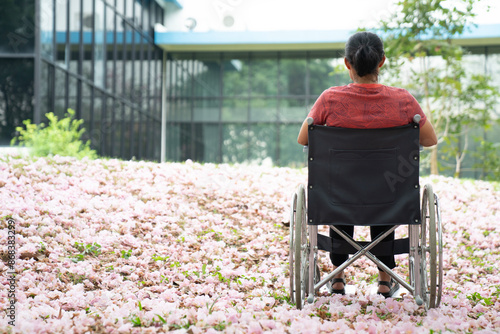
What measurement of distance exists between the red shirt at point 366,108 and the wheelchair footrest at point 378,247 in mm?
719

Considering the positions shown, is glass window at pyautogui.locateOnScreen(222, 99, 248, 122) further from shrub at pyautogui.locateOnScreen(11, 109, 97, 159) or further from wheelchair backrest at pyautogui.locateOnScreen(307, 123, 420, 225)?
wheelchair backrest at pyautogui.locateOnScreen(307, 123, 420, 225)

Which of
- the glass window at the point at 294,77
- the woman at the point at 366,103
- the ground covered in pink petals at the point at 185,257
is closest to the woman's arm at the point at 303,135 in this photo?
the woman at the point at 366,103

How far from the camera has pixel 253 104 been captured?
68.2 feet

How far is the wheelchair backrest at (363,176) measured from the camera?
333cm

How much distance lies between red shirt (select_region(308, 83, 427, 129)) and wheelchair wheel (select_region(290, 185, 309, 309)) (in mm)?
450

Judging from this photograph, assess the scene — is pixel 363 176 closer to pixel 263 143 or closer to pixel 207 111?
pixel 263 143

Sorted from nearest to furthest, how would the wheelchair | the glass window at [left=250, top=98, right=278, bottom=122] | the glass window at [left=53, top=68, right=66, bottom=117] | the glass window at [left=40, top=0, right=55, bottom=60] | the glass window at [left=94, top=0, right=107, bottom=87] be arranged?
1. the wheelchair
2. the glass window at [left=40, top=0, right=55, bottom=60]
3. the glass window at [left=53, top=68, right=66, bottom=117]
4. the glass window at [left=94, top=0, right=107, bottom=87]
5. the glass window at [left=250, top=98, right=278, bottom=122]

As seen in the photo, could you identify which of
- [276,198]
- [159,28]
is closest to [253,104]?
[159,28]

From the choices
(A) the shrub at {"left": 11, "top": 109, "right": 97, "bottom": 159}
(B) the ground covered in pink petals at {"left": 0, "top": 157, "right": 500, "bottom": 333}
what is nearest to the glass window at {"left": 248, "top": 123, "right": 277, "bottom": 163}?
(A) the shrub at {"left": 11, "top": 109, "right": 97, "bottom": 159}

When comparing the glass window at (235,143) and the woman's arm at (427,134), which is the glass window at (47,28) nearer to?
the glass window at (235,143)

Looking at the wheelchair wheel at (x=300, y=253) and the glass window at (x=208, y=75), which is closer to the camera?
the wheelchair wheel at (x=300, y=253)

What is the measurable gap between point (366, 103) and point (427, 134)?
39 cm

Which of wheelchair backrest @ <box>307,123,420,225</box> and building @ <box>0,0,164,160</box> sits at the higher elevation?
building @ <box>0,0,164,160</box>

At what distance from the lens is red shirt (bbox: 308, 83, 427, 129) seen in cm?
343
